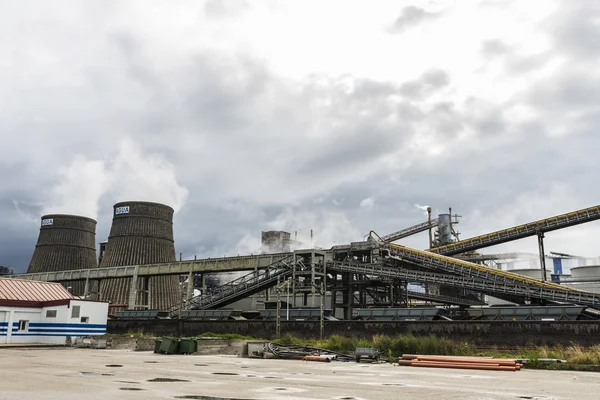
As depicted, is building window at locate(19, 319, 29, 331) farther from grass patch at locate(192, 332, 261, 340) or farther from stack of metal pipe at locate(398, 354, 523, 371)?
stack of metal pipe at locate(398, 354, 523, 371)

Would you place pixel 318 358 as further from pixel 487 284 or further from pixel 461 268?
pixel 461 268

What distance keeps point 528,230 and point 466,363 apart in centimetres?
3936

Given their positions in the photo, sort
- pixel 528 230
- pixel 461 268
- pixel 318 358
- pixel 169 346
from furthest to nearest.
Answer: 1. pixel 528 230
2. pixel 461 268
3. pixel 169 346
4. pixel 318 358

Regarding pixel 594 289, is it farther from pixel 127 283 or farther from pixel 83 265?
pixel 83 265

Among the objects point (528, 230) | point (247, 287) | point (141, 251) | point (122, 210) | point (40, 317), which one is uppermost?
point (122, 210)

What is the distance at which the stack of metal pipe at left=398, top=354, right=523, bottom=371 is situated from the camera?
20.9m

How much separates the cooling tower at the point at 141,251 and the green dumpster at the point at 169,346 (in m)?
37.3

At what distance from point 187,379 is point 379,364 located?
1175 centimetres

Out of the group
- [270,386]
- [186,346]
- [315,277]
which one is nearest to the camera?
[270,386]

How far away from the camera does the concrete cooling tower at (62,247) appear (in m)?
76.7

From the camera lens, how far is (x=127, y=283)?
67.3 m

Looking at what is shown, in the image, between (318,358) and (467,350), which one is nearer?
(318,358)

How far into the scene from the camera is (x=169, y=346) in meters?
29.8

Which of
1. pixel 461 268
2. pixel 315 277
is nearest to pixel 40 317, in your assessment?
pixel 315 277
